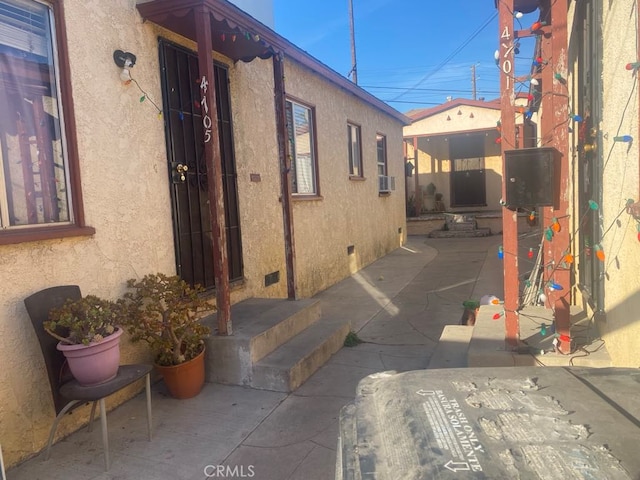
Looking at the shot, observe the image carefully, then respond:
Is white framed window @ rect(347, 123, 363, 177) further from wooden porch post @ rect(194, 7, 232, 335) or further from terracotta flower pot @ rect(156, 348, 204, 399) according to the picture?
terracotta flower pot @ rect(156, 348, 204, 399)

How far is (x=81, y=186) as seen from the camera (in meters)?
3.28

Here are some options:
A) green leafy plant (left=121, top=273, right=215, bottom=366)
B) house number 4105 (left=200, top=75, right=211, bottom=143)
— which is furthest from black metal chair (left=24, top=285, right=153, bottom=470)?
house number 4105 (left=200, top=75, right=211, bottom=143)

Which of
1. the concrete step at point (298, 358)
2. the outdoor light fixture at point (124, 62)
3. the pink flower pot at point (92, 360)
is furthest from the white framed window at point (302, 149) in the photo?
the pink flower pot at point (92, 360)

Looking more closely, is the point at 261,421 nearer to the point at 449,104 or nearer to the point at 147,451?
the point at 147,451

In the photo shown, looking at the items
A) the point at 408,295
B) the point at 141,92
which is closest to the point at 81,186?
the point at 141,92

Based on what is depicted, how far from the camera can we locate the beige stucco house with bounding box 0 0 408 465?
291 cm

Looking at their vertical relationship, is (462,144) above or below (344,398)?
above

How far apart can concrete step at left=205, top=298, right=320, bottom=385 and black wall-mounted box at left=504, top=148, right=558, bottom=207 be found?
7.57 ft

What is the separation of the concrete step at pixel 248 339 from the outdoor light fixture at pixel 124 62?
7.44ft

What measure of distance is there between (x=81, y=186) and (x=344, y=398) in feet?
8.40

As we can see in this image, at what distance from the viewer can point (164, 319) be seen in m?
3.46

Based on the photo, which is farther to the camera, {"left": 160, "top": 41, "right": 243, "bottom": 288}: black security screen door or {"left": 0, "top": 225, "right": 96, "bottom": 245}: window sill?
{"left": 160, "top": 41, "right": 243, "bottom": 288}: black security screen door

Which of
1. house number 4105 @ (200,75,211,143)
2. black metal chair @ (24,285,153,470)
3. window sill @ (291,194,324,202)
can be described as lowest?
black metal chair @ (24,285,153,470)

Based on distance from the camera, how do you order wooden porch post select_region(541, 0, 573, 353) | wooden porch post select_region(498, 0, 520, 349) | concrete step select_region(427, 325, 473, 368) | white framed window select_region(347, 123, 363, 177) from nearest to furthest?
wooden porch post select_region(541, 0, 573, 353), wooden porch post select_region(498, 0, 520, 349), concrete step select_region(427, 325, 473, 368), white framed window select_region(347, 123, 363, 177)
